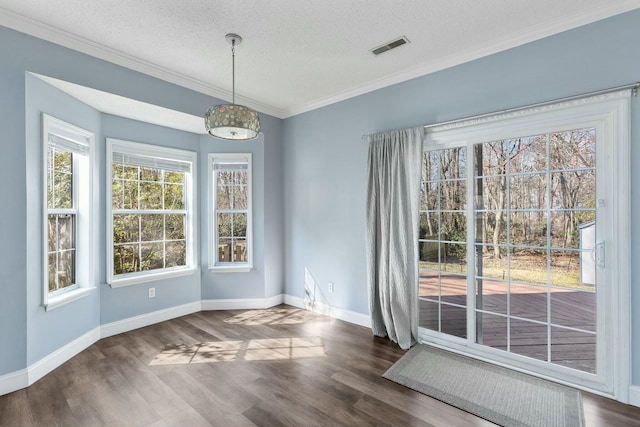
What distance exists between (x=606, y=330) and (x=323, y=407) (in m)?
2.21

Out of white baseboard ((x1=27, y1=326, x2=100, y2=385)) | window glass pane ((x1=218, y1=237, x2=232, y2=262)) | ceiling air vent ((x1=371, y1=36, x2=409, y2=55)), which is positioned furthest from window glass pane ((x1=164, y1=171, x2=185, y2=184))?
ceiling air vent ((x1=371, y1=36, x2=409, y2=55))

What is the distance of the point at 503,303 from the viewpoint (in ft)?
9.34

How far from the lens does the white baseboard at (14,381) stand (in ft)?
7.89

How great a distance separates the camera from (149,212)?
13.1 ft

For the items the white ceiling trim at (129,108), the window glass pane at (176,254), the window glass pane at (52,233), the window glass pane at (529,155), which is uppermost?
the white ceiling trim at (129,108)

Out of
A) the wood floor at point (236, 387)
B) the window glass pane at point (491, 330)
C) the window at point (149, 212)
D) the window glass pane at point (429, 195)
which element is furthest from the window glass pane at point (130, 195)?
the window glass pane at point (491, 330)

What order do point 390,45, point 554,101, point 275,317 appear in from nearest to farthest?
point 554,101, point 390,45, point 275,317

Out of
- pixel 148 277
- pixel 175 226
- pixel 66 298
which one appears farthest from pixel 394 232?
pixel 66 298

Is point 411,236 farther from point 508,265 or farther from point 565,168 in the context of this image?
point 565,168

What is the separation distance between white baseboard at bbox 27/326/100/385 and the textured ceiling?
2759 mm

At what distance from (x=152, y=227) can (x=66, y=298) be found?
1.30 metres

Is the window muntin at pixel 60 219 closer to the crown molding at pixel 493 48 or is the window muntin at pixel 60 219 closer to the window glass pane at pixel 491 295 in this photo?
the crown molding at pixel 493 48

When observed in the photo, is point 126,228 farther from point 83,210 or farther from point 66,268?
point 66,268

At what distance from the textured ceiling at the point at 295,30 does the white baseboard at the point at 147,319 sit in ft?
9.32
